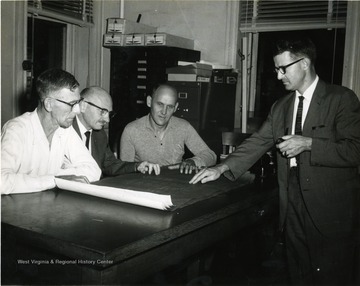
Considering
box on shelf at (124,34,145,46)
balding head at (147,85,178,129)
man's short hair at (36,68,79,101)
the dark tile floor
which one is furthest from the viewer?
box on shelf at (124,34,145,46)

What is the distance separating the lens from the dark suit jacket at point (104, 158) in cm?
258

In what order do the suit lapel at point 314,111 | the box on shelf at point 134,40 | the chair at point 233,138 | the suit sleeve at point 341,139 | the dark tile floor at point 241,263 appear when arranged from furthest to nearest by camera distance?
the box on shelf at point 134,40 → the chair at point 233,138 → the dark tile floor at point 241,263 → the suit lapel at point 314,111 → the suit sleeve at point 341,139

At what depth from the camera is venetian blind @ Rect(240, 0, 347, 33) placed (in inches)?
151

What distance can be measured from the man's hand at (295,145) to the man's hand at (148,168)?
81 cm

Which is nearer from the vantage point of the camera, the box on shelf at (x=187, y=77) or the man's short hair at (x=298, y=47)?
the man's short hair at (x=298, y=47)

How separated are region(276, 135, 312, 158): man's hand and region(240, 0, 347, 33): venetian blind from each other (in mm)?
2459

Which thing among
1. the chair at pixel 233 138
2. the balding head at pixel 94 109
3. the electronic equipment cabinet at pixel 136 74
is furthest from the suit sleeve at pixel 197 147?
the electronic equipment cabinet at pixel 136 74

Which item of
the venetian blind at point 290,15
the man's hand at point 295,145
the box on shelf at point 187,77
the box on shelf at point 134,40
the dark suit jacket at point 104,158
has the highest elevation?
the venetian blind at point 290,15

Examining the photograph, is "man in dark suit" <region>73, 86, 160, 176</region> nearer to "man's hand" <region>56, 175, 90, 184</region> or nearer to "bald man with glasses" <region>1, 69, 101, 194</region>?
"bald man with glasses" <region>1, 69, 101, 194</region>

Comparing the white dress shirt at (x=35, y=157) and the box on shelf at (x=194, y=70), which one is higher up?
the box on shelf at (x=194, y=70)

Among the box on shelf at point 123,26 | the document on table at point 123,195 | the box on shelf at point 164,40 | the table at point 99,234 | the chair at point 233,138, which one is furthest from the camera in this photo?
the box on shelf at point 123,26

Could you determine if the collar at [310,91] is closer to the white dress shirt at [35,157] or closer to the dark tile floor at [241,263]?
the dark tile floor at [241,263]

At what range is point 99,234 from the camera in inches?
51.0

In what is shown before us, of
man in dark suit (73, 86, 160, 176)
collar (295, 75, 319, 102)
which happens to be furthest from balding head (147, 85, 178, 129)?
collar (295, 75, 319, 102)
